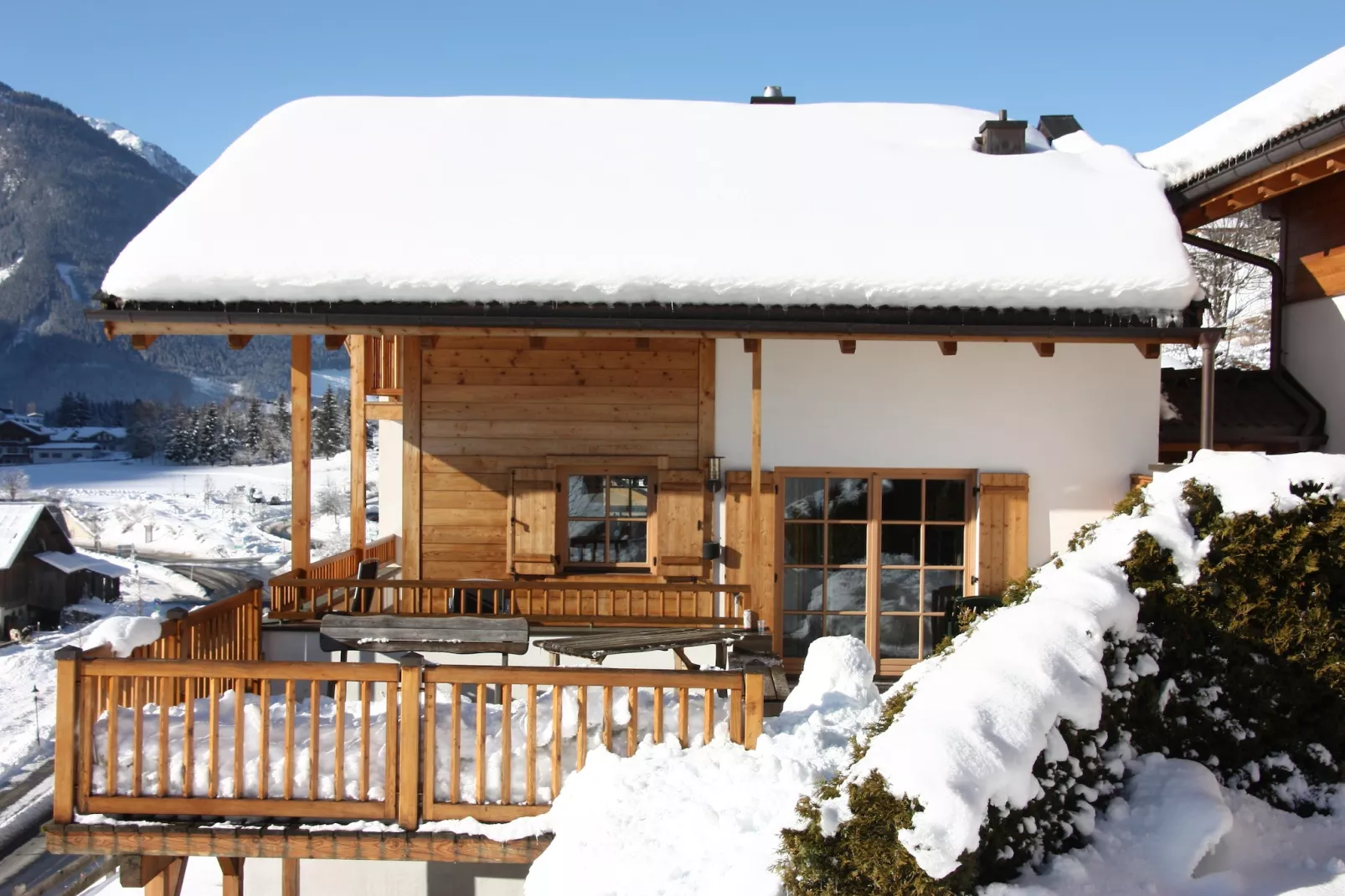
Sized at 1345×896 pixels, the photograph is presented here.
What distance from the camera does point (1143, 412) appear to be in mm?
8312

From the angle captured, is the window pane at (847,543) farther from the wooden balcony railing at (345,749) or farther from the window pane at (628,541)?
the wooden balcony railing at (345,749)

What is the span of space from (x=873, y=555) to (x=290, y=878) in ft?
17.0

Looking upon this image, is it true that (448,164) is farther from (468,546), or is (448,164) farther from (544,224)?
(468,546)

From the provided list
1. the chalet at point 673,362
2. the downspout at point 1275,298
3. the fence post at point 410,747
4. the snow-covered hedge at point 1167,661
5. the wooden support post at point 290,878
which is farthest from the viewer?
the downspout at point 1275,298

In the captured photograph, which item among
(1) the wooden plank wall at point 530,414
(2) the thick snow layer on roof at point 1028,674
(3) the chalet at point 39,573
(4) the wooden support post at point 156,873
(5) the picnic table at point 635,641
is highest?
(1) the wooden plank wall at point 530,414

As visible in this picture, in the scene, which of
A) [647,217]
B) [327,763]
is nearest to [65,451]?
[647,217]

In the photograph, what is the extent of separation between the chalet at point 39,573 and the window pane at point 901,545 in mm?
45810

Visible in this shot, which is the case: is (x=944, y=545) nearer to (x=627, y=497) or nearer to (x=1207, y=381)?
(x=1207, y=381)

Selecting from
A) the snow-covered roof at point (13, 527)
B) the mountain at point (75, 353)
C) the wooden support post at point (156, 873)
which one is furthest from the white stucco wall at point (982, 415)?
the mountain at point (75, 353)

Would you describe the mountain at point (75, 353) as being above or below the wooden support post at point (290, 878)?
above

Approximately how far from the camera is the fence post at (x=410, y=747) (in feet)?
14.9

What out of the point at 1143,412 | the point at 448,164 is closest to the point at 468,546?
the point at 448,164

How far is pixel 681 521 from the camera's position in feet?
28.0

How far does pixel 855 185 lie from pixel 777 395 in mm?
2279
